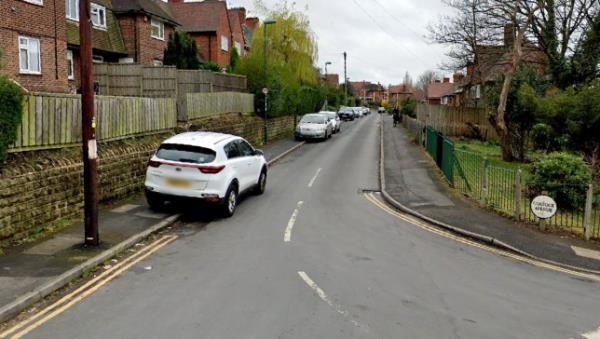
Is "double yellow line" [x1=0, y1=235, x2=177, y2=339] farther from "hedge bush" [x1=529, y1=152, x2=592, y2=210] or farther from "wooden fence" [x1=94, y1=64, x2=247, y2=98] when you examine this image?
"wooden fence" [x1=94, y1=64, x2=247, y2=98]

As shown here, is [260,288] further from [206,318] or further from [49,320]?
[49,320]

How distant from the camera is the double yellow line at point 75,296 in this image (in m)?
5.78

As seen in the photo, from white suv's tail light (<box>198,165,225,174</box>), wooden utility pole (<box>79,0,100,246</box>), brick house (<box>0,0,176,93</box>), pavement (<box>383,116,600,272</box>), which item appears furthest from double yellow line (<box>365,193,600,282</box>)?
brick house (<box>0,0,176,93</box>)

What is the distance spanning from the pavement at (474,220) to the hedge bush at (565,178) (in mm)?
2030

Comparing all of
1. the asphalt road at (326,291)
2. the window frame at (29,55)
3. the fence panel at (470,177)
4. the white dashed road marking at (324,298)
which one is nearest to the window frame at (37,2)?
the window frame at (29,55)

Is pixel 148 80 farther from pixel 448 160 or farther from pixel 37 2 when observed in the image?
pixel 448 160

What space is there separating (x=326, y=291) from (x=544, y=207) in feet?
22.7

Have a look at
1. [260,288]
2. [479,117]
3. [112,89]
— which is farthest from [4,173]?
[479,117]

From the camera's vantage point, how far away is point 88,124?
28.8ft

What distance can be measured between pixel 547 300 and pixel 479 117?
98.8 ft

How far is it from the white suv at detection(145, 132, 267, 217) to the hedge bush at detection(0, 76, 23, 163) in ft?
9.98

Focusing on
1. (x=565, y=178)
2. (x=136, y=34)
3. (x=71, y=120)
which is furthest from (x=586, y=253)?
(x=136, y=34)

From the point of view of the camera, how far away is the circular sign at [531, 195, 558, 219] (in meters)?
11.8

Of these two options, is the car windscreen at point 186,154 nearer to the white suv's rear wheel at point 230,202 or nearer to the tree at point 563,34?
the white suv's rear wheel at point 230,202
